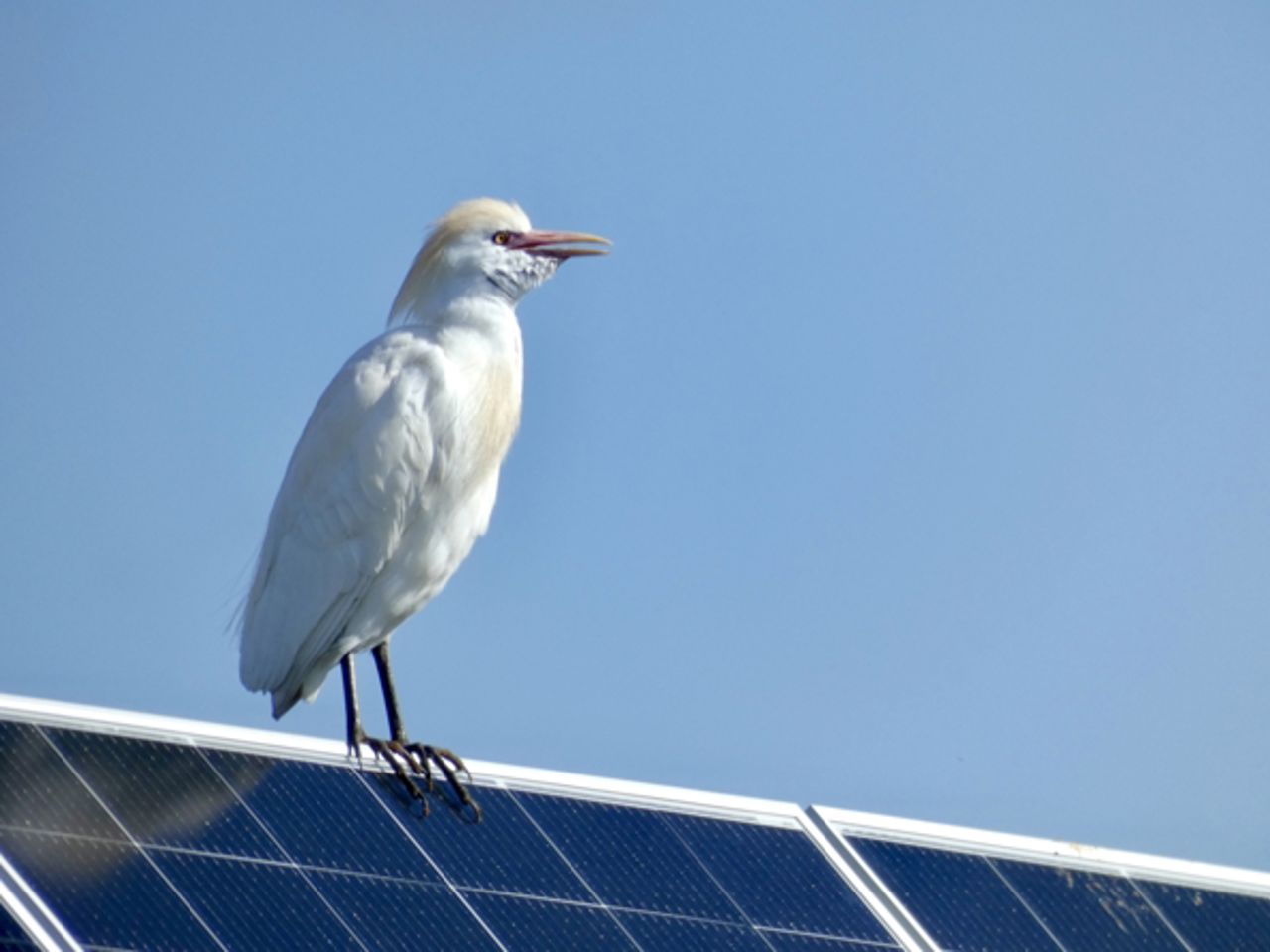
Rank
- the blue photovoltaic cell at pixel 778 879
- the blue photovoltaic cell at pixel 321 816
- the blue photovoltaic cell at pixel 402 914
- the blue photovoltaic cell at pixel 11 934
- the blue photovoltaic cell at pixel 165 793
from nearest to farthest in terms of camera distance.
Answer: the blue photovoltaic cell at pixel 11 934
the blue photovoltaic cell at pixel 165 793
the blue photovoltaic cell at pixel 402 914
the blue photovoltaic cell at pixel 321 816
the blue photovoltaic cell at pixel 778 879

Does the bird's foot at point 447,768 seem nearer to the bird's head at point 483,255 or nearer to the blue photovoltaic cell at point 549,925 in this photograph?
the blue photovoltaic cell at point 549,925

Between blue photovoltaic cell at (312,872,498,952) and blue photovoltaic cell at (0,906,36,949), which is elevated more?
blue photovoltaic cell at (0,906,36,949)

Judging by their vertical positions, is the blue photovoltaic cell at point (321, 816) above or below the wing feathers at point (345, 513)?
below

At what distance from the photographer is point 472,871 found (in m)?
7.92

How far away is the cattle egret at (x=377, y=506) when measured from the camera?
8961mm

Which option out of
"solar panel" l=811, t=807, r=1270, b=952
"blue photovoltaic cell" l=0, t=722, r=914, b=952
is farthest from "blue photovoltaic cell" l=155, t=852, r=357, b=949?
"solar panel" l=811, t=807, r=1270, b=952

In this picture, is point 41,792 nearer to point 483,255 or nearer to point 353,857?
point 353,857

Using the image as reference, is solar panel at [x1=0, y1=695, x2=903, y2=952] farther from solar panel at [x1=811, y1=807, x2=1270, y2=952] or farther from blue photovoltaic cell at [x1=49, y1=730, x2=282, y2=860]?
solar panel at [x1=811, y1=807, x2=1270, y2=952]

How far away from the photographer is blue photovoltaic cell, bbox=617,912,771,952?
7.90m

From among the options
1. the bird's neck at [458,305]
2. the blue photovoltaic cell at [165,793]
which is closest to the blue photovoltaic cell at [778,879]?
the blue photovoltaic cell at [165,793]

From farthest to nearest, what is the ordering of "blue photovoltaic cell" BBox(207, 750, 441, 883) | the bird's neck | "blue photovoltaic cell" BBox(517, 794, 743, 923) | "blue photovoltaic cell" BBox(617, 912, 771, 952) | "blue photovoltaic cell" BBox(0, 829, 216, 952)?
the bird's neck
"blue photovoltaic cell" BBox(517, 794, 743, 923)
"blue photovoltaic cell" BBox(617, 912, 771, 952)
"blue photovoltaic cell" BBox(207, 750, 441, 883)
"blue photovoltaic cell" BBox(0, 829, 216, 952)

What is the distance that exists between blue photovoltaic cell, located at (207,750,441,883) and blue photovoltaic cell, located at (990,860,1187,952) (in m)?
2.37

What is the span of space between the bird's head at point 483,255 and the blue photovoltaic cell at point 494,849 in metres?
2.31

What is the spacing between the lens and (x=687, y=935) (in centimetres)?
799
